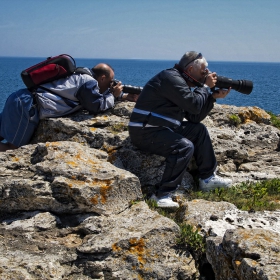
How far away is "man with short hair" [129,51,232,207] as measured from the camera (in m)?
6.26

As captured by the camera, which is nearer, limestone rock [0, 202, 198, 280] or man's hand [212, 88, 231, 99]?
limestone rock [0, 202, 198, 280]

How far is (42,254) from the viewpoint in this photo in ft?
15.0

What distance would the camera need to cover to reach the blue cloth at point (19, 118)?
7.40 meters

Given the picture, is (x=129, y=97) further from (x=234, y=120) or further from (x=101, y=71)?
(x=234, y=120)

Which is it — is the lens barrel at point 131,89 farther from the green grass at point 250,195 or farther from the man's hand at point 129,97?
the green grass at point 250,195

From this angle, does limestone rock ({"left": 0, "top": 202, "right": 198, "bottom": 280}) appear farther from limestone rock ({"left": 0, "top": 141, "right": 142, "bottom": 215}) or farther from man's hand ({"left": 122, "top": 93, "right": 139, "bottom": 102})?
man's hand ({"left": 122, "top": 93, "right": 139, "bottom": 102})

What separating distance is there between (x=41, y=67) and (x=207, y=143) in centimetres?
343

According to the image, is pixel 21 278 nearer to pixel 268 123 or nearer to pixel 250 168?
pixel 250 168

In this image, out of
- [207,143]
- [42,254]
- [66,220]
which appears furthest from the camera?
[207,143]

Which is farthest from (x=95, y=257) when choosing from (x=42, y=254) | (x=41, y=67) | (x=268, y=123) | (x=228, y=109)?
(x=268, y=123)

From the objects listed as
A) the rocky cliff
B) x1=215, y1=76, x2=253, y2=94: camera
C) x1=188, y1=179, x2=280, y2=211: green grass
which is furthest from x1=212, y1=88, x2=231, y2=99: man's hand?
x1=188, y1=179, x2=280, y2=211: green grass

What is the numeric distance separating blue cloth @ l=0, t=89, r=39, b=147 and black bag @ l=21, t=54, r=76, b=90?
28 cm

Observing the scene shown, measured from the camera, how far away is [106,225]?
509 cm

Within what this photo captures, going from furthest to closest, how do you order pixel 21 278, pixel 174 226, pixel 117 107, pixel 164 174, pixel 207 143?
1. pixel 117 107
2. pixel 207 143
3. pixel 164 174
4. pixel 174 226
5. pixel 21 278
